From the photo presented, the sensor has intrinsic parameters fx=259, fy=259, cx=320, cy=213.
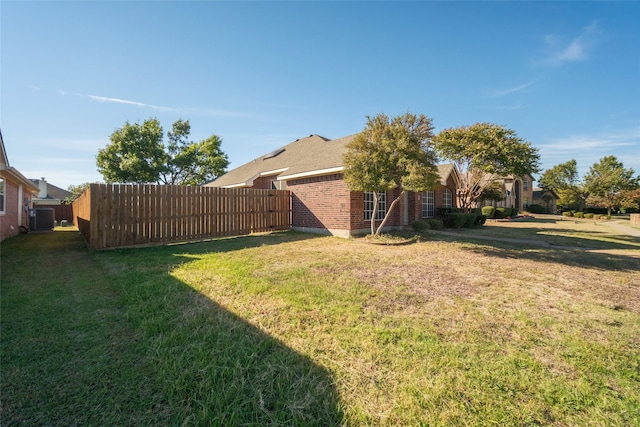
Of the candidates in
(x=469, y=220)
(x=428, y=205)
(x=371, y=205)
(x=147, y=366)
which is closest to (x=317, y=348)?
(x=147, y=366)

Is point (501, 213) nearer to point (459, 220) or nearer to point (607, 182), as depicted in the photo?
point (459, 220)

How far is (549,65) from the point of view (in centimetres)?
1012

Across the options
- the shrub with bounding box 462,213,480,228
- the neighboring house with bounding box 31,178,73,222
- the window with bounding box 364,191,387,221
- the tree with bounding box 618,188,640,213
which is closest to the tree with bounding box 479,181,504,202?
the shrub with bounding box 462,213,480,228

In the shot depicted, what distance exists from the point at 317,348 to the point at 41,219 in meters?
22.5

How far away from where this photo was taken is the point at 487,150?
16.3 meters

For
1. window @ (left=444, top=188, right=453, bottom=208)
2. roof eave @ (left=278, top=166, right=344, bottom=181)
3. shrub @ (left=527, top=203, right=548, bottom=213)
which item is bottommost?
shrub @ (left=527, top=203, right=548, bottom=213)

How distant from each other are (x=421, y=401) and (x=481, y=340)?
4.49 feet

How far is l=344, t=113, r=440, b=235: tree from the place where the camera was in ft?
28.7

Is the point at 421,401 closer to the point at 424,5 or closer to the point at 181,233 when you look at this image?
the point at 181,233

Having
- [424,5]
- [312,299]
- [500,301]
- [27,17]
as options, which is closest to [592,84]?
[424,5]

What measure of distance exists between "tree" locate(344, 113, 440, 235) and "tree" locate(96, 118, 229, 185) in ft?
82.5

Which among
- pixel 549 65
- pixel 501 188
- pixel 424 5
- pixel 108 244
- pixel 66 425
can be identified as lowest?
pixel 66 425

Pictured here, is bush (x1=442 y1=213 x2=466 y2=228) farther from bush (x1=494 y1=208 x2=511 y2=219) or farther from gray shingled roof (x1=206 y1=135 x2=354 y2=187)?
bush (x1=494 y1=208 x2=511 y2=219)

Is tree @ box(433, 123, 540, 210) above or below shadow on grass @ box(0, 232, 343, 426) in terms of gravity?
above
